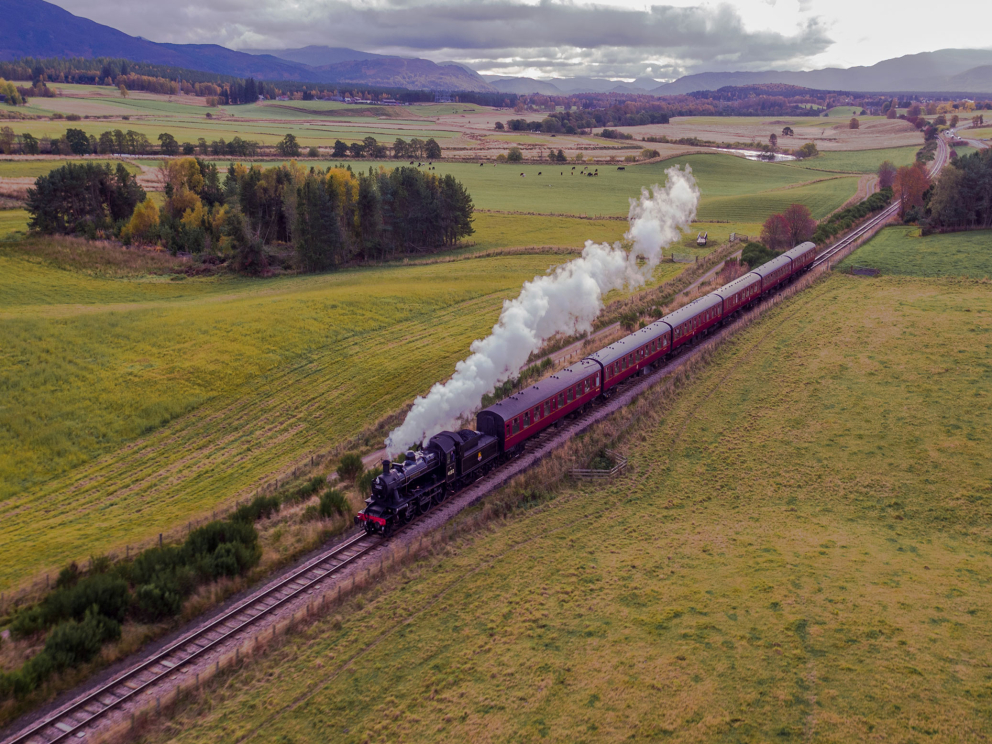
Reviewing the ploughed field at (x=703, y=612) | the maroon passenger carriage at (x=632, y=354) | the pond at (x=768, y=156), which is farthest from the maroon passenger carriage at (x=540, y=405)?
the pond at (x=768, y=156)

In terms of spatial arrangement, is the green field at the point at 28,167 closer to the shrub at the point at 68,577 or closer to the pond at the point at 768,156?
the shrub at the point at 68,577

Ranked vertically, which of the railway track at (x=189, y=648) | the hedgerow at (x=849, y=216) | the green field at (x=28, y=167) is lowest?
the railway track at (x=189, y=648)

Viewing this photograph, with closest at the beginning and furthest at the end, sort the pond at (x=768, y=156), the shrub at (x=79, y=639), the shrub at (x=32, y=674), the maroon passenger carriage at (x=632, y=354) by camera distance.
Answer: the shrub at (x=32, y=674) → the shrub at (x=79, y=639) → the maroon passenger carriage at (x=632, y=354) → the pond at (x=768, y=156)

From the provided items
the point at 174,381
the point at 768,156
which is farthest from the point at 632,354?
the point at 768,156

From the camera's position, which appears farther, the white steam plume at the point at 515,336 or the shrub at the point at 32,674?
the white steam plume at the point at 515,336

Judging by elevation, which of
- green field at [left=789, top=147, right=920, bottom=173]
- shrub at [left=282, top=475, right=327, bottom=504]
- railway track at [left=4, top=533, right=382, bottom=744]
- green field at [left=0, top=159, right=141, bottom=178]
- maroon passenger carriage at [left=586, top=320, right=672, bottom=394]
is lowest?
railway track at [left=4, top=533, right=382, bottom=744]

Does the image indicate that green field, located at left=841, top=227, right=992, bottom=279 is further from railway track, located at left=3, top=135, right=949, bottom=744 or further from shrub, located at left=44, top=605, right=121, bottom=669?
shrub, located at left=44, top=605, right=121, bottom=669

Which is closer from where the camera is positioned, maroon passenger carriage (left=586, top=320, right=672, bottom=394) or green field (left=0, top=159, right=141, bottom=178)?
maroon passenger carriage (left=586, top=320, right=672, bottom=394)

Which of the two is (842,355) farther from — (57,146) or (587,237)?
(57,146)

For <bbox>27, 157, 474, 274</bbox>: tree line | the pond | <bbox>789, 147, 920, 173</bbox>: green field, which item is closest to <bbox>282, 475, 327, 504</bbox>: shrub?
<bbox>27, 157, 474, 274</bbox>: tree line
